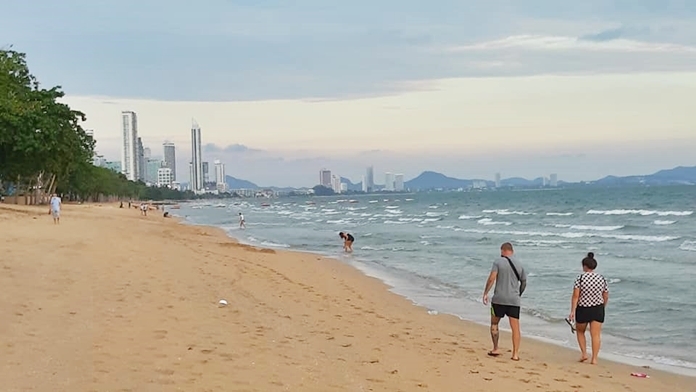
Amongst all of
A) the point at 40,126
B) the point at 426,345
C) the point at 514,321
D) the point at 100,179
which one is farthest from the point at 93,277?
the point at 100,179

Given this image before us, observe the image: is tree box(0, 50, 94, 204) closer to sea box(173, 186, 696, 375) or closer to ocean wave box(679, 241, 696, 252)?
sea box(173, 186, 696, 375)

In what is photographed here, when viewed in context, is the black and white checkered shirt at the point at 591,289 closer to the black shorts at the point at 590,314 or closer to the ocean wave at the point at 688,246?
the black shorts at the point at 590,314

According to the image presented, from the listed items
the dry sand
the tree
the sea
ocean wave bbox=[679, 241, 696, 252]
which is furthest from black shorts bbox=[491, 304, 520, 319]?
the tree

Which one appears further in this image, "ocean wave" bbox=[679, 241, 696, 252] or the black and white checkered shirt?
"ocean wave" bbox=[679, 241, 696, 252]

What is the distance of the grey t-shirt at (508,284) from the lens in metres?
9.17

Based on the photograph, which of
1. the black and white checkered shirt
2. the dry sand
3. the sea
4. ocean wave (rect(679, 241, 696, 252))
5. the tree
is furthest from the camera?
the tree

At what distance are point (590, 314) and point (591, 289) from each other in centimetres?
34

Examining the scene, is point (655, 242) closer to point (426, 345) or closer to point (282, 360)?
point (426, 345)

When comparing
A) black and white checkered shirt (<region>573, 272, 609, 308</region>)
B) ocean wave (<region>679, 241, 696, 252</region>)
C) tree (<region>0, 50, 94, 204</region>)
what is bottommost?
ocean wave (<region>679, 241, 696, 252</region>)

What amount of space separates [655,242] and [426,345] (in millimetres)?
25860

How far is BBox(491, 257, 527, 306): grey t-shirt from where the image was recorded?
9172 millimetres

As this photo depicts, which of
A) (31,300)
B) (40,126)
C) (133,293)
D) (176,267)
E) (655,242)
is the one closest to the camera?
(31,300)

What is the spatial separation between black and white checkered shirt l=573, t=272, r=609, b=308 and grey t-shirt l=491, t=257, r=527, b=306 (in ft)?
2.34

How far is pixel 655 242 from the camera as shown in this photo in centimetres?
3306
